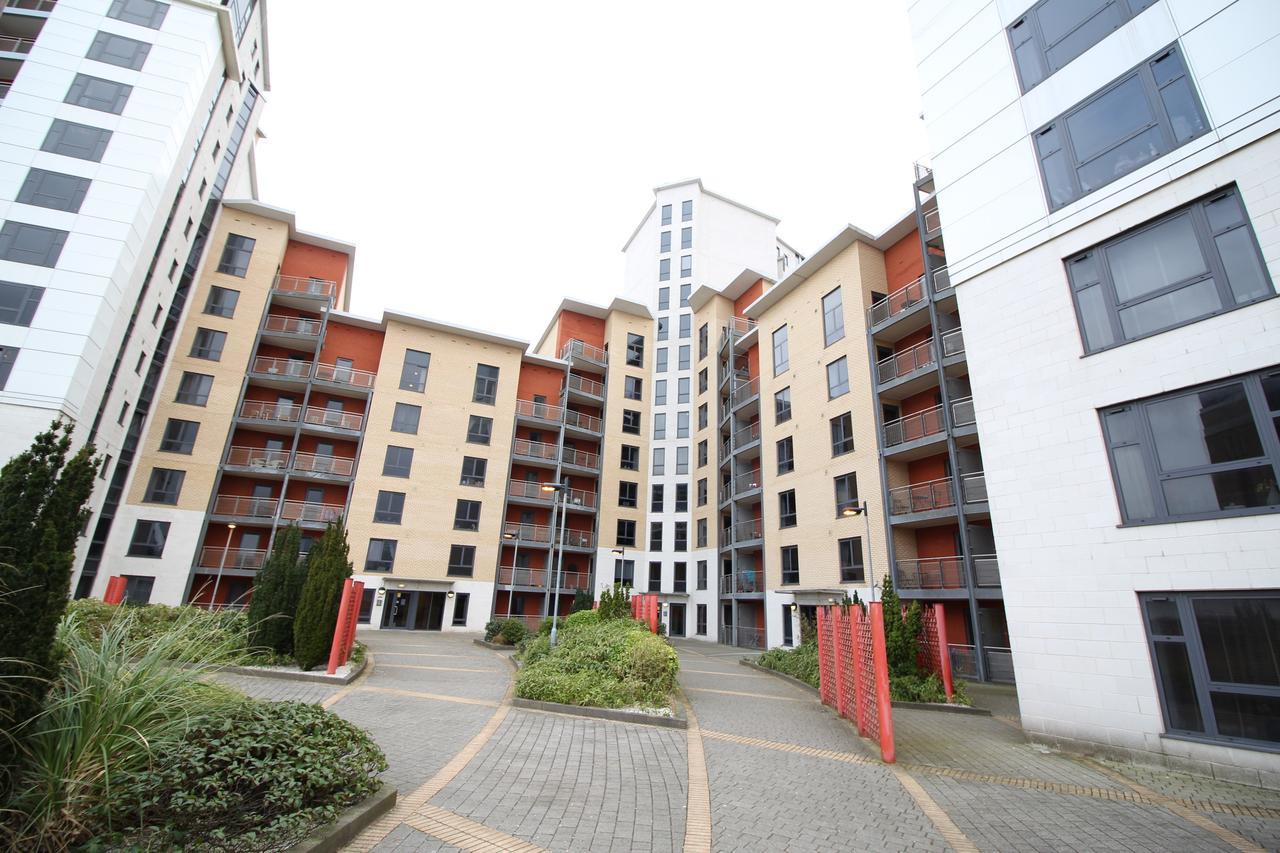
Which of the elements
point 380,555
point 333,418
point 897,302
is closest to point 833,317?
point 897,302

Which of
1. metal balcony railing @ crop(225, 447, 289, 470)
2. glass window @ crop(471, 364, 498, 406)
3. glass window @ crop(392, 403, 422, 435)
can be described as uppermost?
glass window @ crop(471, 364, 498, 406)

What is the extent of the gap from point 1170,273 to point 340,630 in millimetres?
16764

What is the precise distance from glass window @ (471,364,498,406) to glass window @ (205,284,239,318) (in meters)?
12.7

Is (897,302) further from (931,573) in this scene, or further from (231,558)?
(231,558)

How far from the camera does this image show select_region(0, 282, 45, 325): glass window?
19375mm

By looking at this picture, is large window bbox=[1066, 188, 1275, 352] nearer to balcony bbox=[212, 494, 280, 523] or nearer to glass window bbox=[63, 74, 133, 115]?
balcony bbox=[212, 494, 280, 523]

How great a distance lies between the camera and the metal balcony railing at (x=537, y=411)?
35000mm

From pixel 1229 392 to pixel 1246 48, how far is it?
5400 mm

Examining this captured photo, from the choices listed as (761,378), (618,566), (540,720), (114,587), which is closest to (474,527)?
(618,566)

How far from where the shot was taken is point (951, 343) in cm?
1917

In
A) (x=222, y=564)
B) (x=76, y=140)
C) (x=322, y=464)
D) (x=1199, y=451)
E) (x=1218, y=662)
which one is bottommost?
(x=1218, y=662)

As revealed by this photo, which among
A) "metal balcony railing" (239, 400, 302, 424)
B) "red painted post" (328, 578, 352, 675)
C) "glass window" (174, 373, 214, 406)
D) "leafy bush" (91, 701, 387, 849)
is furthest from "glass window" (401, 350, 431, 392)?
"leafy bush" (91, 701, 387, 849)

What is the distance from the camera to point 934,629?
13570 millimetres

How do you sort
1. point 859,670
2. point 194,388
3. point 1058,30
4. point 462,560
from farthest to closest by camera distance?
point 462,560 < point 194,388 < point 1058,30 < point 859,670
